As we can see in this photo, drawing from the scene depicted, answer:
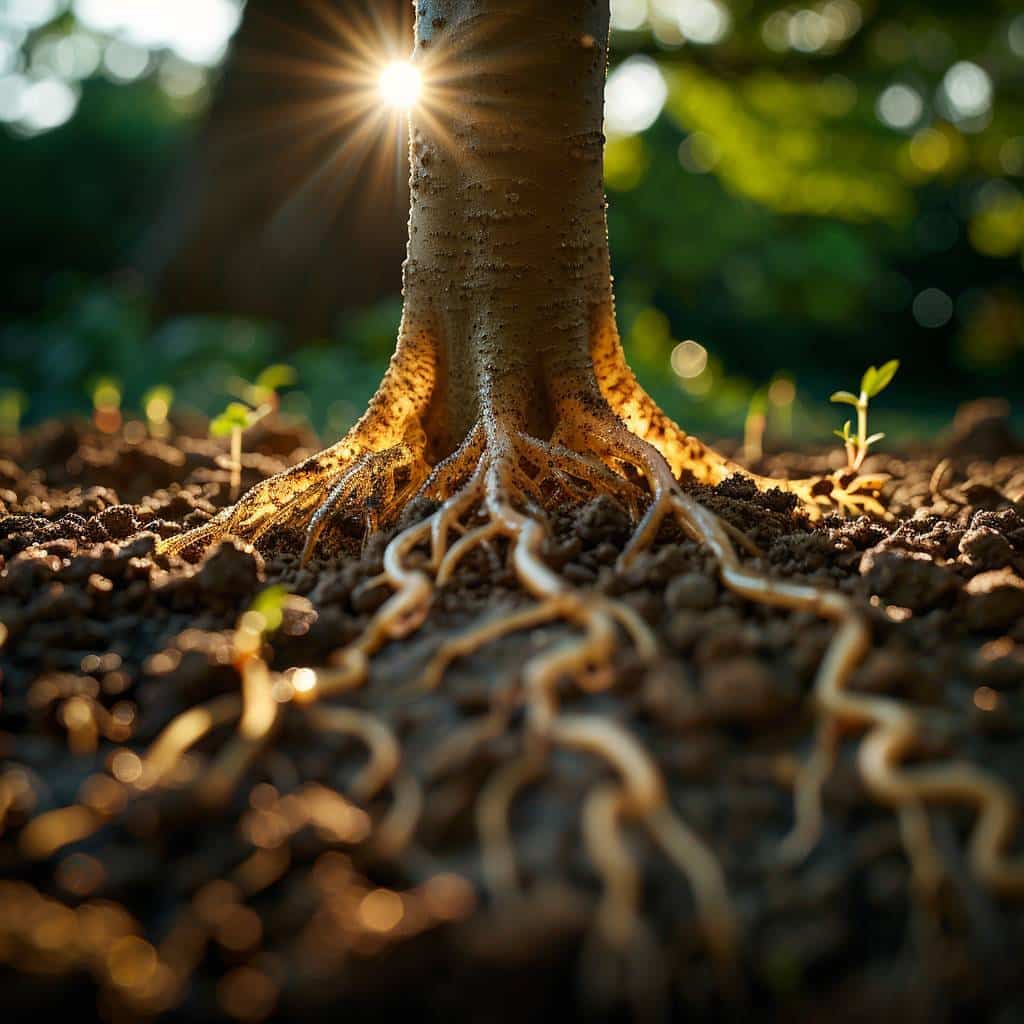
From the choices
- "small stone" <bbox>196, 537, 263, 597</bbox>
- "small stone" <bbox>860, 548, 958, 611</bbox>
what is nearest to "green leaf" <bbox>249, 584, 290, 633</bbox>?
"small stone" <bbox>196, 537, 263, 597</bbox>

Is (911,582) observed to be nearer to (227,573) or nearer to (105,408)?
(227,573)

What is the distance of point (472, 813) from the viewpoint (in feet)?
3.55

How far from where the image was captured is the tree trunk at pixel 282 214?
6.70m

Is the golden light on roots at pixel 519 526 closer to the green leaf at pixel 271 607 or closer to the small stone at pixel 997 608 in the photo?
the green leaf at pixel 271 607

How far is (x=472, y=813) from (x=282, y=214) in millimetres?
6763

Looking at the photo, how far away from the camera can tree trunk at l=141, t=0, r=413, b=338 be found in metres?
6.70

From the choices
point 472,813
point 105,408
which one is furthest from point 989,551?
point 105,408

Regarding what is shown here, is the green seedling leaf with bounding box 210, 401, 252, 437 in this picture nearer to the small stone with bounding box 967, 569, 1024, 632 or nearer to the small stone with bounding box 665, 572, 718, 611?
the small stone with bounding box 665, 572, 718, 611

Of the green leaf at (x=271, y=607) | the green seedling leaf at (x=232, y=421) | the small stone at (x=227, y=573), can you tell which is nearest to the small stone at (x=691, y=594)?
the green leaf at (x=271, y=607)

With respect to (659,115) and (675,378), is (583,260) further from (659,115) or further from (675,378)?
(659,115)

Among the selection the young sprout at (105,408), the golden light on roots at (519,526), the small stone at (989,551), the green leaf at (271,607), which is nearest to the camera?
the golden light on roots at (519,526)

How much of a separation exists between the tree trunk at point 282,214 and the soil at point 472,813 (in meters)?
5.69

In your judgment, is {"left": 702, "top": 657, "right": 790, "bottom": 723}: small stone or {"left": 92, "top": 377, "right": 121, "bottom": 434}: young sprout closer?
{"left": 702, "top": 657, "right": 790, "bottom": 723}: small stone

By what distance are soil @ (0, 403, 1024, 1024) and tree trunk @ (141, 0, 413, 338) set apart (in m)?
5.69
